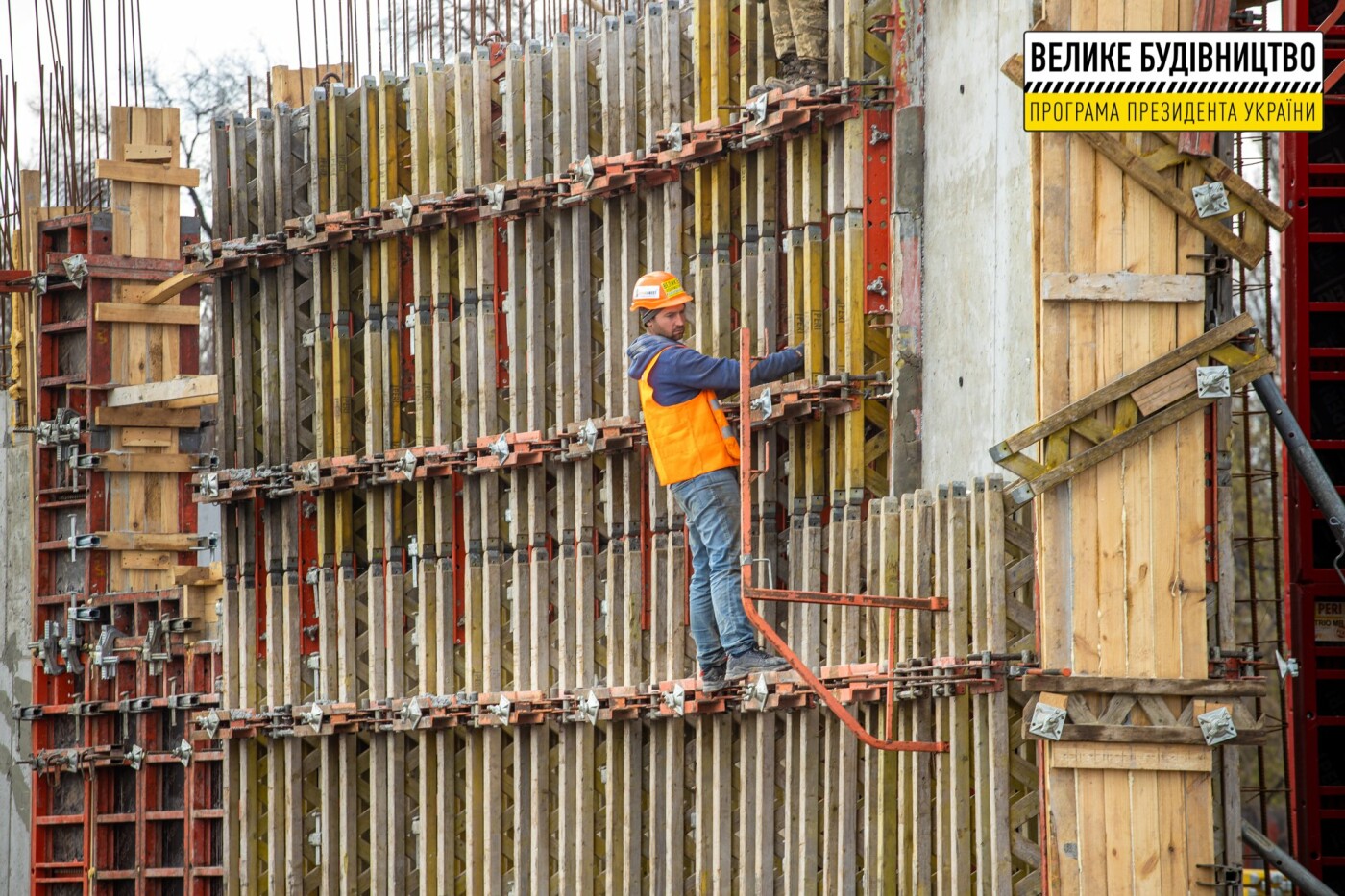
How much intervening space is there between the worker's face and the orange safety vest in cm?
36

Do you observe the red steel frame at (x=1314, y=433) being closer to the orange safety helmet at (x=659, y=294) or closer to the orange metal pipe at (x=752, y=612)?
the orange metal pipe at (x=752, y=612)

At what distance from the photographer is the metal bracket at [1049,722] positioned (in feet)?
35.0

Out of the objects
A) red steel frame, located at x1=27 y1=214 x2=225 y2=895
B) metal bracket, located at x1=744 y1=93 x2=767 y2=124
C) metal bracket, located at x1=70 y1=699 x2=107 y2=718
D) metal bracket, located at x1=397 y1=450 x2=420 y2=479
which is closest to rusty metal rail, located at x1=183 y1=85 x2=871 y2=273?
metal bracket, located at x1=744 y1=93 x2=767 y2=124

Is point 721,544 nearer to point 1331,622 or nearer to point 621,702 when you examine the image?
point 621,702

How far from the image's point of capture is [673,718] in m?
14.8

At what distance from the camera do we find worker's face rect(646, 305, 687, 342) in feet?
45.0

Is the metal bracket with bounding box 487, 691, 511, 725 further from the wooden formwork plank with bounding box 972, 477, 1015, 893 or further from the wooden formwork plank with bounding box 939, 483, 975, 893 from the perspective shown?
the wooden formwork plank with bounding box 972, 477, 1015, 893

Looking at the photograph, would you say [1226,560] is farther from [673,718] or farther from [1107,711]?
[673,718]

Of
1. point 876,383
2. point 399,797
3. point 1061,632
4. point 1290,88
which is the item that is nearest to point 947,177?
point 876,383

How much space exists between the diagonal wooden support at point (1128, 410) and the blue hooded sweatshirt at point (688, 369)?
2315mm

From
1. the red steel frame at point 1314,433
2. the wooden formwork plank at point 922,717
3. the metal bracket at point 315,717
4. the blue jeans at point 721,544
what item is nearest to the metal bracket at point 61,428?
the metal bracket at point 315,717

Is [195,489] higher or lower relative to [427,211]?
lower

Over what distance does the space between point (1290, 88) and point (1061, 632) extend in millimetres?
3165

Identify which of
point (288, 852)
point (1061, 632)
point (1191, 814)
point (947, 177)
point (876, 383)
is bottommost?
point (288, 852)
